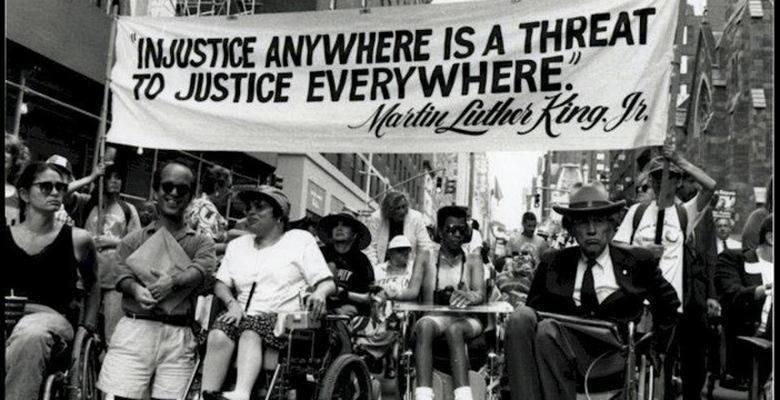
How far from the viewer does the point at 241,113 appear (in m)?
6.95

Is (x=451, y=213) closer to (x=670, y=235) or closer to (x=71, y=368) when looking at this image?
(x=670, y=235)

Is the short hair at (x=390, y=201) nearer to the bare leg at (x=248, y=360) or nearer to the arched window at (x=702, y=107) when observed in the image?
the bare leg at (x=248, y=360)

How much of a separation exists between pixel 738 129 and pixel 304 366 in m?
37.9

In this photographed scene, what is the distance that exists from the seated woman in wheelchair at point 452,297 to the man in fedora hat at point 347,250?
2.43ft

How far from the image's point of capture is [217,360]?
5.41m

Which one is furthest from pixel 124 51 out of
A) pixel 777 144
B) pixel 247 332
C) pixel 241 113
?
pixel 777 144

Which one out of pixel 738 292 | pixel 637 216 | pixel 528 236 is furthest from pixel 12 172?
pixel 528 236

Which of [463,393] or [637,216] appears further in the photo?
[637,216]

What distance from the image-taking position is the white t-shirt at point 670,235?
6430 millimetres

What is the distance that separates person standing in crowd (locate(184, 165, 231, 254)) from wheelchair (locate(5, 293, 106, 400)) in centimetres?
246

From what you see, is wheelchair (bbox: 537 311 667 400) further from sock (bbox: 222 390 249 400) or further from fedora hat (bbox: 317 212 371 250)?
fedora hat (bbox: 317 212 371 250)

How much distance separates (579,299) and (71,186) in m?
3.98

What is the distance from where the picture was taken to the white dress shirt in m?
5.16

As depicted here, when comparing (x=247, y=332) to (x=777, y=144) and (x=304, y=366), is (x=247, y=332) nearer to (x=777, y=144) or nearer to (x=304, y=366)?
(x=304, y=366)
